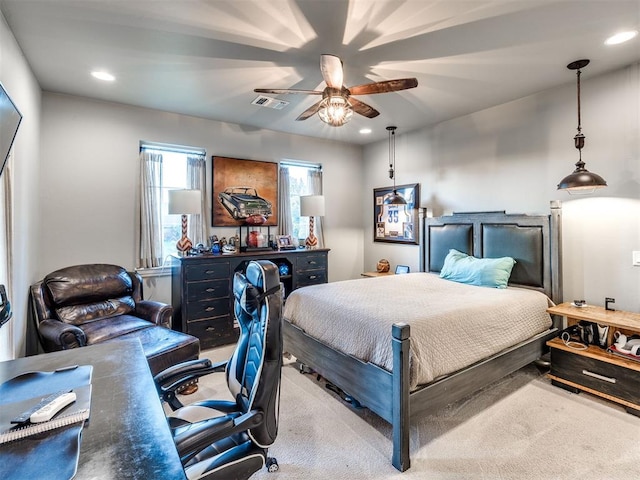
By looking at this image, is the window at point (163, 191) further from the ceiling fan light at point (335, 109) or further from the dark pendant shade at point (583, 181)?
the dark pendant shade at point (583, 181)

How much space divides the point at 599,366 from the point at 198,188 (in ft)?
14.7

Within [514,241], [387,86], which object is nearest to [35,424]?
[387,86]

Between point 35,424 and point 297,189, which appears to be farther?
point 297,189

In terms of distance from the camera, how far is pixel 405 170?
16.1 ft

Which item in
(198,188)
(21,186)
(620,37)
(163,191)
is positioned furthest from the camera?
(198,188)

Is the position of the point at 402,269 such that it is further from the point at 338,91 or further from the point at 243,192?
the point at 338,91

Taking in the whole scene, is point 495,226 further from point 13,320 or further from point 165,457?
point 13,320

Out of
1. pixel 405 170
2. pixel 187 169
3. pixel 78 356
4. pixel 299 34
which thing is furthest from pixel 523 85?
pixel 78 356

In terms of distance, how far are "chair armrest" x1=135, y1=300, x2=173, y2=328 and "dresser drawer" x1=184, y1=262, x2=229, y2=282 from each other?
511mm

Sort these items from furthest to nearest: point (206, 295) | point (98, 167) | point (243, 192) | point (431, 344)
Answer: point (243, 192) → point (206, 295) → point (98, 167) → point (431, 344)

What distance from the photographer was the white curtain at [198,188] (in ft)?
13.5

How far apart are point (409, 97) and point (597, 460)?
3.36 metres

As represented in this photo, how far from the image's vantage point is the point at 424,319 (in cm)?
218

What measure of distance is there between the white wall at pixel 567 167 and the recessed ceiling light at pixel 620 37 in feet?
1.84
